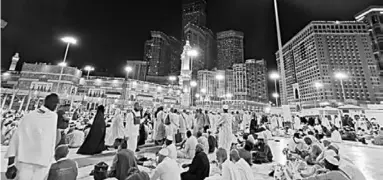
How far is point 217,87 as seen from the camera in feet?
228

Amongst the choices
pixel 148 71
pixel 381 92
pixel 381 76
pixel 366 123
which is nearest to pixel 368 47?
pixel 381 76

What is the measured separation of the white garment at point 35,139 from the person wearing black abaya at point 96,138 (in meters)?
3.09

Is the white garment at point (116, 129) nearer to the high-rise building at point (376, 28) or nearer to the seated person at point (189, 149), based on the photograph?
the seated person at point (189, 149)

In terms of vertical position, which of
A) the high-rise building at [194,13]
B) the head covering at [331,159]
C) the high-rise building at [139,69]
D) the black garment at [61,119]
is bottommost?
the head covering at [331,159]

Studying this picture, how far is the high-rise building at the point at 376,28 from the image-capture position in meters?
58.3

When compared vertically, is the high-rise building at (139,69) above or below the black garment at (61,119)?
above

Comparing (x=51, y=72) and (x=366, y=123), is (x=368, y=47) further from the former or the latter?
(x=51, y=72)

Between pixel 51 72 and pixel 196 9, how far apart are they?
83111mm

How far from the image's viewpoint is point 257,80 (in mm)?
75625

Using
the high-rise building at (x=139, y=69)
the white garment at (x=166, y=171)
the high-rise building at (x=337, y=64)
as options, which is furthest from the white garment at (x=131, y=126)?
the high-rise building at (x=139, y=69)

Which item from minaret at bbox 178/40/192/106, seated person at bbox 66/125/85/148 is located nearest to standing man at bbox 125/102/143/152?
seated person at bbox 66/125/85/148

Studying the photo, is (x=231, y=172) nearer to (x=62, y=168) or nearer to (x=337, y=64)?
(x=62, y=168)

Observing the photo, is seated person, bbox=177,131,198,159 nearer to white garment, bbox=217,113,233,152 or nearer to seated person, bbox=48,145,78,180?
white garment, bbox=217,113,233,152

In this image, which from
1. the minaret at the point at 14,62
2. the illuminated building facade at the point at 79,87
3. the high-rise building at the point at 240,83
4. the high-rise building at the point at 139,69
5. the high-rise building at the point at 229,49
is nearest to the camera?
the illuminated building facade at the point at 79,87
